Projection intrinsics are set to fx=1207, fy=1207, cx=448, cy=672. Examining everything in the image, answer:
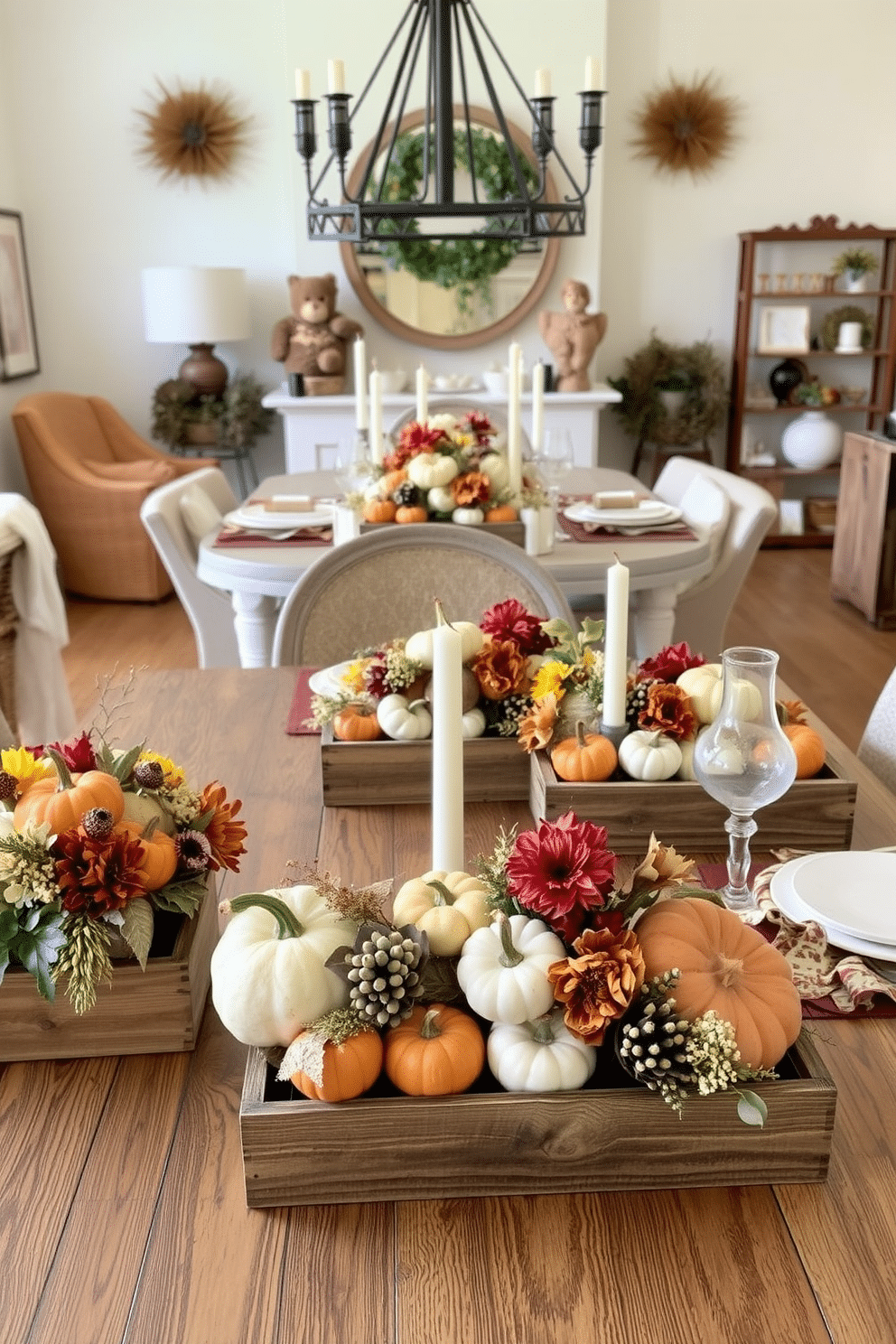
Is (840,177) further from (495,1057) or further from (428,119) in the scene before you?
(495,1057)

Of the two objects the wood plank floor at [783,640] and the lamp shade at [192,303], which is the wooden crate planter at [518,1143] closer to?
the wood plank floor at [783,640]

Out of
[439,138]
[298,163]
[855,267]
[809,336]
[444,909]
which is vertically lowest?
[444,909]

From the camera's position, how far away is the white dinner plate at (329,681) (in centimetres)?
144

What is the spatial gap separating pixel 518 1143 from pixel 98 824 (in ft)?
1.18

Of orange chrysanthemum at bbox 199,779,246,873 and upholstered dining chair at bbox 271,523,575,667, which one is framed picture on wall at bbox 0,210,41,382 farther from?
orange chrysanthemum at bbox 199,779,246,873

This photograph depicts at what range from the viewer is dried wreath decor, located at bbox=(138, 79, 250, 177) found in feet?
17.8

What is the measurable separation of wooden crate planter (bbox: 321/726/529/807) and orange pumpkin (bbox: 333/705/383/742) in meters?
0.02

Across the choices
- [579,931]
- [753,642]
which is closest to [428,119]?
[579,931]

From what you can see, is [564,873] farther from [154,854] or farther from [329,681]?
[329,681]

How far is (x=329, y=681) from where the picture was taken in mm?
1521

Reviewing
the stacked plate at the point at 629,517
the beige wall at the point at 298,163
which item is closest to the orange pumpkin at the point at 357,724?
the stacked plate at the point at 629,517

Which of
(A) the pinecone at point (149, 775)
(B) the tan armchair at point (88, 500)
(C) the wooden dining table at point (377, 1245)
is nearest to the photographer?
(C) the wooden dining table at point (377, 1245)

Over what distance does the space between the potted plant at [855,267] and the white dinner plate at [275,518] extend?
376cm

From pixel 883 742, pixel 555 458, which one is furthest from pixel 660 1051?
pixel 555 458
